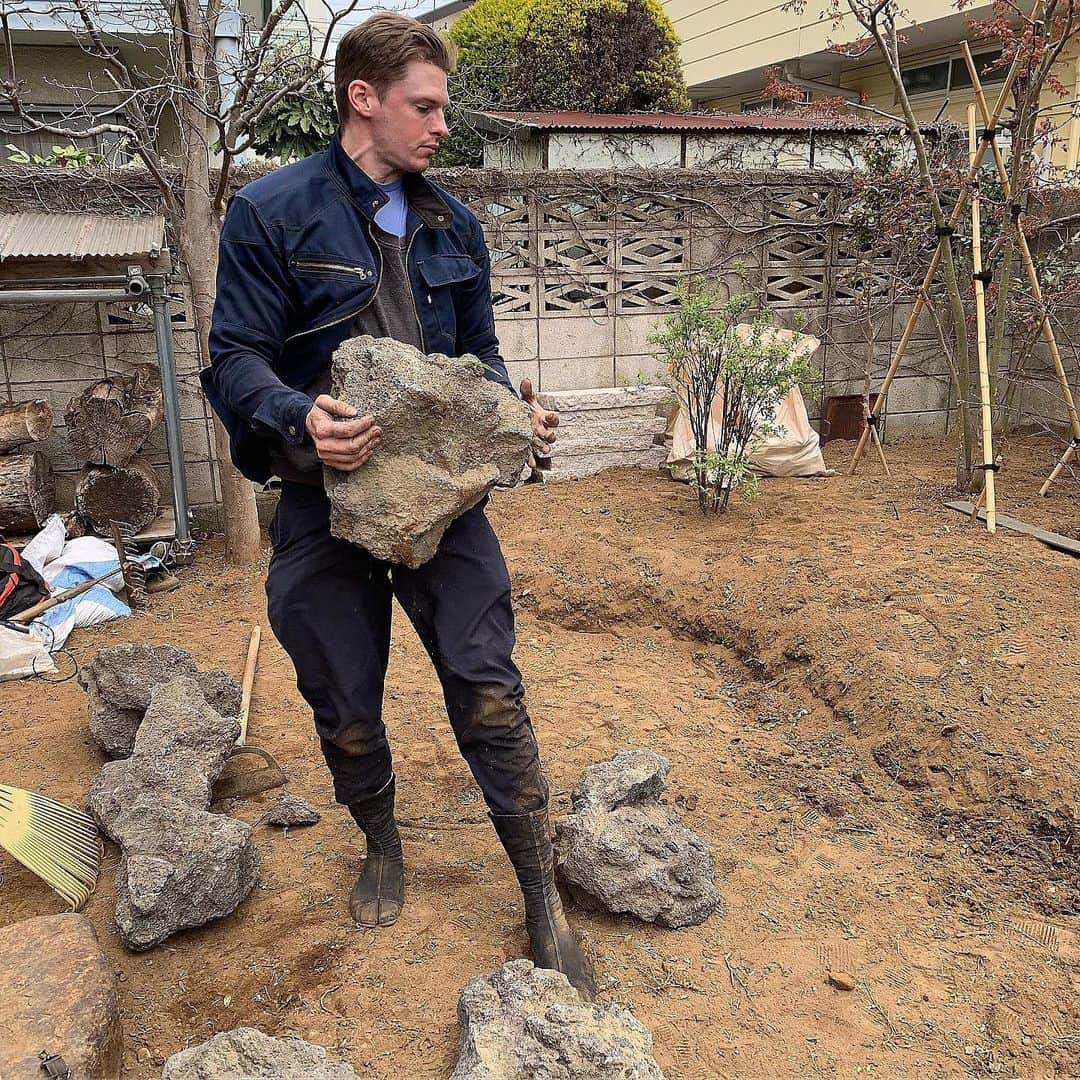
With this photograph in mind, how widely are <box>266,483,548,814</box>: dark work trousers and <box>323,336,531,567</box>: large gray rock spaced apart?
13cm

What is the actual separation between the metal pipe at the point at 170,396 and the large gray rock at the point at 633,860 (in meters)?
3.55

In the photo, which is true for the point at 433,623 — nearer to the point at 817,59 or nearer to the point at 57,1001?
the point at 57,1001

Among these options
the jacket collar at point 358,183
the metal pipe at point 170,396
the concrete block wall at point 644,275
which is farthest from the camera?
→ the concrete block wall at point 644,275

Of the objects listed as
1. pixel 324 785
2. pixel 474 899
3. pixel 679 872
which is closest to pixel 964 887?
pixel 679 872

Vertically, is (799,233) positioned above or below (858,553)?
above

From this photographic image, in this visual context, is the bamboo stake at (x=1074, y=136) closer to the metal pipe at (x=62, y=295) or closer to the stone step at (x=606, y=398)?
the stone step at (x=606, y=398)

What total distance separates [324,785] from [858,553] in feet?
9.90

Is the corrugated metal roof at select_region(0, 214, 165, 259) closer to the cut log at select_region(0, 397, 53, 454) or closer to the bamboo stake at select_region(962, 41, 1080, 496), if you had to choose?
the cut log at select_region(0, 397, 53, 454)

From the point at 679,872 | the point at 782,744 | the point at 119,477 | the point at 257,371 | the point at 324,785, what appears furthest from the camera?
the point at 119,477

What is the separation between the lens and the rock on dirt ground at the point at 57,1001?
1.92 metres

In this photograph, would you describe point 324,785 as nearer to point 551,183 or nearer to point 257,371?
point 257,371

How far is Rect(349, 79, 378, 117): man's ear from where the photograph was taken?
215 centimetres

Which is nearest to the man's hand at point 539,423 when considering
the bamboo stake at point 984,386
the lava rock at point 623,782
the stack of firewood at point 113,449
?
the lava rock at point 623,782

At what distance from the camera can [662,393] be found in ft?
23.2
